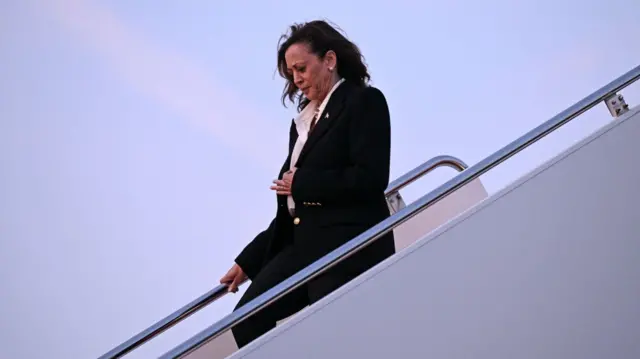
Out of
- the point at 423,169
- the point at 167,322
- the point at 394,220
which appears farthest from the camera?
the point at 423,169

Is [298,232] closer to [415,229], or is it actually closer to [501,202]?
[501,202]

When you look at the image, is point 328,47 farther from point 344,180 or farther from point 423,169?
point 423,169

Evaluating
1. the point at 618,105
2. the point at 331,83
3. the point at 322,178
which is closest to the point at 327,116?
the point at 331,83

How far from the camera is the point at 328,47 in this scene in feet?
8.73

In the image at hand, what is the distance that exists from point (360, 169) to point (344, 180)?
5cm

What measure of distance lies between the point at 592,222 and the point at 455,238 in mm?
429

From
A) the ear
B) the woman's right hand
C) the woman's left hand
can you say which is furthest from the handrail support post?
the woman's right hand

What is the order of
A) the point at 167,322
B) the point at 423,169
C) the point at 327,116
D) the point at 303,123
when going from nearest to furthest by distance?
the point at 327,116 → the point at 303,123 → the point at 167,322 → the point at 423,169

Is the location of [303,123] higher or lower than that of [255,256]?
higher

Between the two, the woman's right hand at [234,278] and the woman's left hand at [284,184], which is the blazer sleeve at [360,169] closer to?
the woman's left hand at [284,184]

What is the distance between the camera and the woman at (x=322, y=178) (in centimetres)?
243

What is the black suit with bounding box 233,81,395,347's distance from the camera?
2417 millimetres

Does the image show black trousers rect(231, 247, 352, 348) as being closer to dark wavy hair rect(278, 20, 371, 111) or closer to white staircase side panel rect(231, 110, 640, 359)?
white staircase side panel rect(231, 110, 640, 359)

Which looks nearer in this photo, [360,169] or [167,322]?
[360,169]
